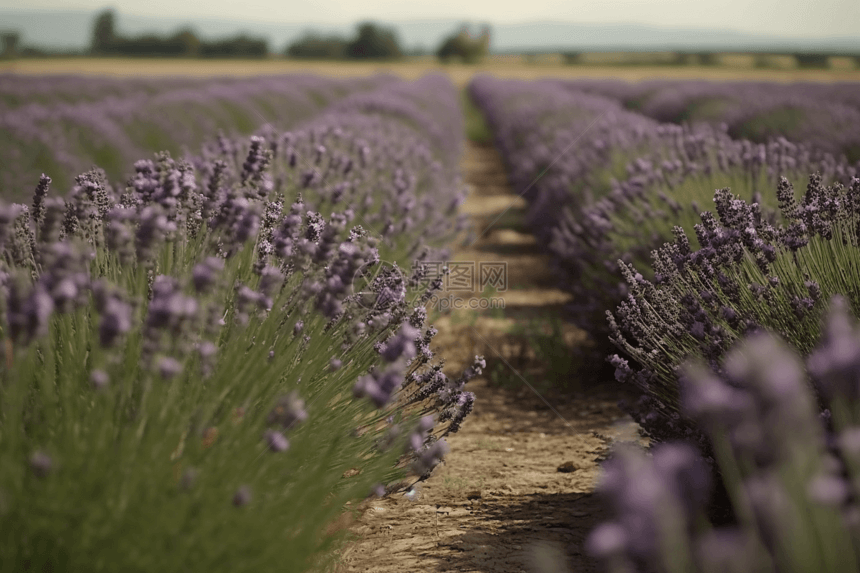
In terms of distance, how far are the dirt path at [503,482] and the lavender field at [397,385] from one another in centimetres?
2

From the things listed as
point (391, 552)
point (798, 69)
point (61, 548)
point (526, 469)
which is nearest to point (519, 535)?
point (391, 552)

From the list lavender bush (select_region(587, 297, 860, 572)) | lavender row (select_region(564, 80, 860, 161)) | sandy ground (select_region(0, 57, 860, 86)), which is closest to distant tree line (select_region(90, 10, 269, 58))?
sandy ground (select_region(0, 57, 860, 86))

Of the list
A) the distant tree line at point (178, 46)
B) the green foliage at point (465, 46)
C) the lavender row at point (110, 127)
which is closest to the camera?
the lavender row at point (110, 127)

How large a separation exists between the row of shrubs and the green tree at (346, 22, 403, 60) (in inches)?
2499

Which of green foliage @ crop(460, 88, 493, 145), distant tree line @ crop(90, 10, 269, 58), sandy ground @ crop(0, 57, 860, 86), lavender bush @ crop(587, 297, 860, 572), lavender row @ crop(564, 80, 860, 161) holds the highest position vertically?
distant tree line @ crop(90, 10, 269, 58)

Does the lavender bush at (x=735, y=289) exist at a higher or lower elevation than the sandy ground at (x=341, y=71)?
lower

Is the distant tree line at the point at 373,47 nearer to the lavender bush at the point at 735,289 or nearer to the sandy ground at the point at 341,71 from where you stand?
the sandy ground at the point at 341,71

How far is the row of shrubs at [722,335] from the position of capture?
83 centimetres

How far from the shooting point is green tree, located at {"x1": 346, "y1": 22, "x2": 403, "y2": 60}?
65625 millimetres

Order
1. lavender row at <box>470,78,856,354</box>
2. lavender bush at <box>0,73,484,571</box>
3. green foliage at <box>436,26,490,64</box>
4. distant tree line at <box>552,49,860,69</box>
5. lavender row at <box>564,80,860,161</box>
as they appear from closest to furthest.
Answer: lavender bush at <box>0,73,484,571</box>, lavender row at <box>470,78,856,354</box>, lavender row at <box>564,80,860,161</box>, distant tree line at <box>552,49,860,69</box>, green foliage at <box>436,26,490,64</box>

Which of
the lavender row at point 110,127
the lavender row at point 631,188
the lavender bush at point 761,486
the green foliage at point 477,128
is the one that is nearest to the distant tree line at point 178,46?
the green foliage at point 477,128

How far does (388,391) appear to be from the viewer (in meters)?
1.42

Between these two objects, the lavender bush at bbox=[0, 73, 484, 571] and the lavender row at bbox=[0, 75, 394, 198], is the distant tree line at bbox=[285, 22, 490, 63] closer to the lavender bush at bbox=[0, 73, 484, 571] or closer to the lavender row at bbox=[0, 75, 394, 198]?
the lavender row at bbox=[0, 75, 394, 198]

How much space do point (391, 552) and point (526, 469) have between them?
0.90 m
